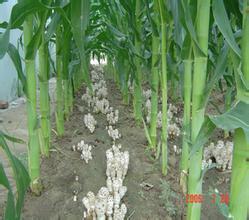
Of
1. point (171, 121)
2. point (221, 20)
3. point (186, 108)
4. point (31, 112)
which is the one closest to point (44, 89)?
point (31, 112)

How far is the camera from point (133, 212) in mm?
1170

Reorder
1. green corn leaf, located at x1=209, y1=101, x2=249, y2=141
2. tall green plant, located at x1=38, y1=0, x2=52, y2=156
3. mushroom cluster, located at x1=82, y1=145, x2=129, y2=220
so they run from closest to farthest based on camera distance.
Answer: green corn leaf, located at x1=209, y1=101, x2=249, y2=141
mushroom cluster, located at x1=82, y1=145, x2=129, y2=220
tall green plant, located at x1=38, y1=0, x2=52, y2=156

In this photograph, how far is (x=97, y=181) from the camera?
4.66ft

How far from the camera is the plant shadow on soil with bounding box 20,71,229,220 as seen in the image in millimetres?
1183

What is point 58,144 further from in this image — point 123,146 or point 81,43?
point 81,43

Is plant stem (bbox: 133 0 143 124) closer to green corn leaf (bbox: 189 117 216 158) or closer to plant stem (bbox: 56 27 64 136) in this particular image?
plant stem (bbox: 56 27 64 136)

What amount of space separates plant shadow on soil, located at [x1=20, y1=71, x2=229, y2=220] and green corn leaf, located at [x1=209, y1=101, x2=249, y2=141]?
2.19 feet

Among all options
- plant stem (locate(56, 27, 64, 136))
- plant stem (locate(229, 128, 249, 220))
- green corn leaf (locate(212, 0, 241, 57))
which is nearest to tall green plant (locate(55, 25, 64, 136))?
plant stem (locate(56, 27, 64, 136))

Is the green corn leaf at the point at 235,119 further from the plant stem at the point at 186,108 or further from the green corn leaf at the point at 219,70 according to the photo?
the plant stem at the point at 186,108

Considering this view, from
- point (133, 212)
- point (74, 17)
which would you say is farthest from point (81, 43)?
point (133, 212)

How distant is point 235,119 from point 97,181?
3.15 feet

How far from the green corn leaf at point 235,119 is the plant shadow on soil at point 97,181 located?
0.67m

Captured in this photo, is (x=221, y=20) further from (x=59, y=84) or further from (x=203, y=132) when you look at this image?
(x=59, y=84)

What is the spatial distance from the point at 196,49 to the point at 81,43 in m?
0.25
